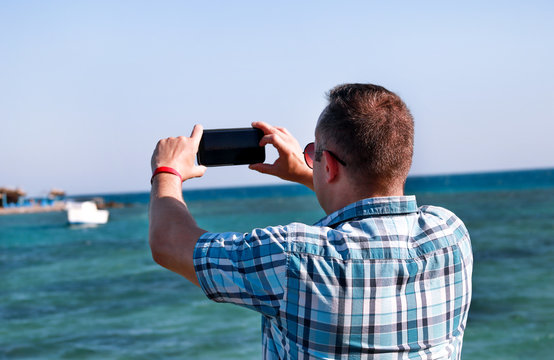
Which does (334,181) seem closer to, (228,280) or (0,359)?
(228,280)

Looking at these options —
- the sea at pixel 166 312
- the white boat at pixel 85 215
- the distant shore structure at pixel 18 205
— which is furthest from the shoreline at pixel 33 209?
the sea at pixel 166 312

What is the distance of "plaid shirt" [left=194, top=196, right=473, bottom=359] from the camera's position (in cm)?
120

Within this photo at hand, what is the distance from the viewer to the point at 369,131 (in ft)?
4.17

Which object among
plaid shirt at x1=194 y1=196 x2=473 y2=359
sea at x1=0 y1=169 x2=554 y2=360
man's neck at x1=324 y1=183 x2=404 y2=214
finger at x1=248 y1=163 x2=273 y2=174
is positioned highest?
finger at x1=248 y1=163 x2=273 y2=174

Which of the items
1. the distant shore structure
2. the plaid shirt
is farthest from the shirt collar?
the distant shore structure

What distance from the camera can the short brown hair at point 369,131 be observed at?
4.18ft

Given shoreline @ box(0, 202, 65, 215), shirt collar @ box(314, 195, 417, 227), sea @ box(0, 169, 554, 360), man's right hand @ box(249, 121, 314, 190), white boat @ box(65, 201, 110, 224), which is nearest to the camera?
shirt collar @ box(314, 195, 417, 227)

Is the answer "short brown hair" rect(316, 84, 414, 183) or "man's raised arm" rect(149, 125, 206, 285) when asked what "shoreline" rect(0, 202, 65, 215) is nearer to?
"man's raised arm" rect(149, 125, 206, 285)

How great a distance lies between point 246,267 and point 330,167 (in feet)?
1.05

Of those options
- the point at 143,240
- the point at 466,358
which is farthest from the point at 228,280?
the point at 143,240

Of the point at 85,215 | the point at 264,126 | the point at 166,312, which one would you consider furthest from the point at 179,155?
the point at 85,215

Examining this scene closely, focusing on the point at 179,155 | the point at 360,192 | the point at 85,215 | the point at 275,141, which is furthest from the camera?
the point at 85,215

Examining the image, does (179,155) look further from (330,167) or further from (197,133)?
(330,167)

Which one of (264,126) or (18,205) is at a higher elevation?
(264,126)
